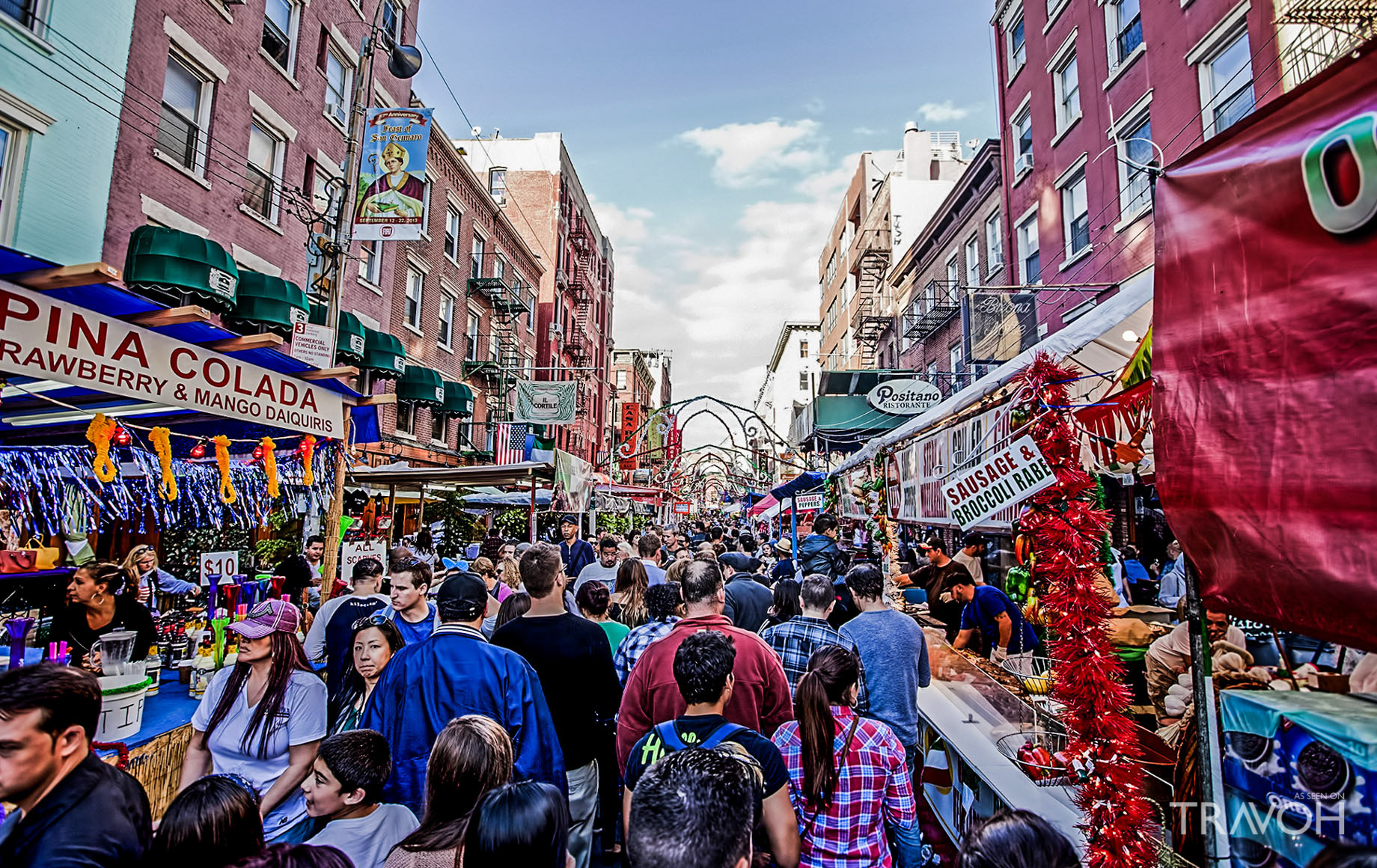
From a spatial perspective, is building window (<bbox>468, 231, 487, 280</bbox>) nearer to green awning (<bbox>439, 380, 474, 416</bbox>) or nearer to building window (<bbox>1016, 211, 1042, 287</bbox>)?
green awning (<bbox>439, 380, 474, 416</bbox>)

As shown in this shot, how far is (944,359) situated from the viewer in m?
24.0

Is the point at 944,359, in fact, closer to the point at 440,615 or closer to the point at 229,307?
the point at 229,307

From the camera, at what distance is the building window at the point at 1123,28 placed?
14.7 meters

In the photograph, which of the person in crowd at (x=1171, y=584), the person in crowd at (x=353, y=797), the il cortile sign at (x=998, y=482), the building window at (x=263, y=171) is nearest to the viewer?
the person in crowd at (x=353, y=797)

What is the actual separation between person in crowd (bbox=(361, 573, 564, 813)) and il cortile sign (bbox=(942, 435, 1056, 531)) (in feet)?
8.62

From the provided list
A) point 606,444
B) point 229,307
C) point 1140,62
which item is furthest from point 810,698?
point 606,444

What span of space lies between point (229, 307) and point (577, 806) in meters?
11.9

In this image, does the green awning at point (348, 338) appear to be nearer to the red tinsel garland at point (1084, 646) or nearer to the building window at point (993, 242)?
the red tinsel garland at point (1084, 646)

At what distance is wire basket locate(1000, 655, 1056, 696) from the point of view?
523 centimetres

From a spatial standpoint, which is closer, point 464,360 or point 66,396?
point 66,396

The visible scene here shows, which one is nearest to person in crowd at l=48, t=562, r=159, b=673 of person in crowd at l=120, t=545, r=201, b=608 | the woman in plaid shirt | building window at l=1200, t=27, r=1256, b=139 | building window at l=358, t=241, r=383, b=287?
person in crowd at l=120, t=545, r=201, b=608

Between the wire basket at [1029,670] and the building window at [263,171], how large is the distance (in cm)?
1668

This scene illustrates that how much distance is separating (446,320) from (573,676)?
76.4ft

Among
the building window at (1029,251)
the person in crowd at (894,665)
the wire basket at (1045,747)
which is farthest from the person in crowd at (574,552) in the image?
the building window at (1029,251)
